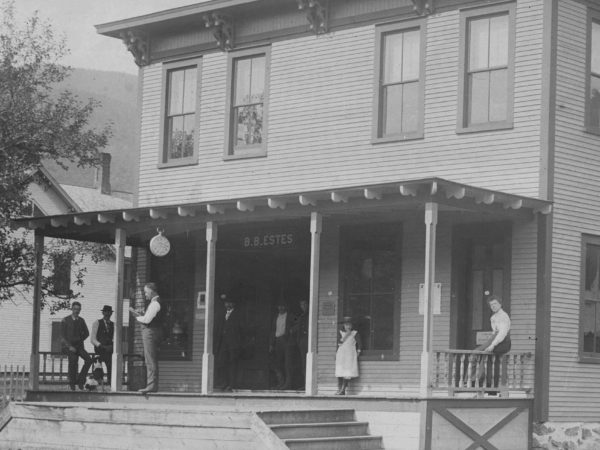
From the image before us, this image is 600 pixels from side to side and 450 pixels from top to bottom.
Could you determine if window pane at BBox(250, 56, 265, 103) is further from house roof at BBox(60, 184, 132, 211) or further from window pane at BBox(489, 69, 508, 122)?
house roof at BBox(60, 184, 132, 211)

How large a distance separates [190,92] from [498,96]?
288 inches

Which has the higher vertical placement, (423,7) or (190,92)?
(423,7)

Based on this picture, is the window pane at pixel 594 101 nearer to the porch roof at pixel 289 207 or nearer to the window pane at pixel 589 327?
the porch roof at pixel 289 207

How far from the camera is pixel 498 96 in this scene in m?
21.0

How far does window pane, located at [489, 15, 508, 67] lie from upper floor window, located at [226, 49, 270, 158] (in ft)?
16.4

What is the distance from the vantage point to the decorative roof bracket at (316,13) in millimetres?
23391

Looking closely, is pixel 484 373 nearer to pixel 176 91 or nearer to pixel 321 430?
pixel 321 430

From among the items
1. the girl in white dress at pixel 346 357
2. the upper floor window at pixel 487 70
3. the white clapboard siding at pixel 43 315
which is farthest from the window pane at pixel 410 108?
the white clapboard siding at pixel 43 315

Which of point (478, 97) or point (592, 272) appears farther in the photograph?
point (478, 97)

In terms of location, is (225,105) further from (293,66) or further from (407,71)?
(407,71)

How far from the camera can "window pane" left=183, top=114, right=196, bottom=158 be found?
2553cm

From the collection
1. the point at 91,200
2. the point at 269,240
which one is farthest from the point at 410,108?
the point at 91,200

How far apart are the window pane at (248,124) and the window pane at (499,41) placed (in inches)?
205

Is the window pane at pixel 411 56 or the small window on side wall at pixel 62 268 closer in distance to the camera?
the window pane at pixel 411 56
